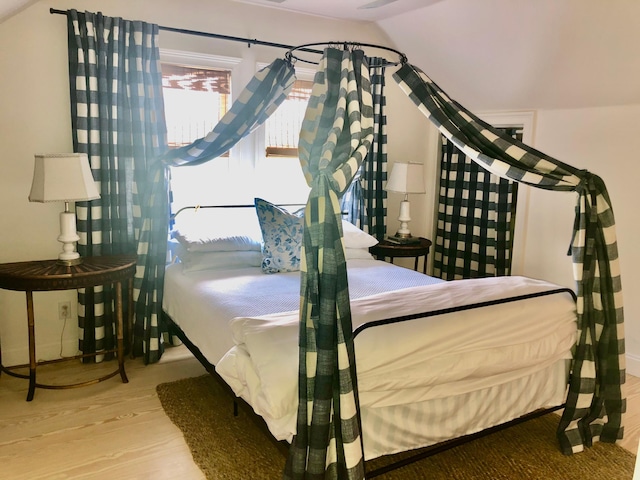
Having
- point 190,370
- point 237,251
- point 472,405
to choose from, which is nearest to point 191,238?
point 237,251

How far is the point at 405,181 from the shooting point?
4.22 meters

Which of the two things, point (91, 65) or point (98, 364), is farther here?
point (98, 364)

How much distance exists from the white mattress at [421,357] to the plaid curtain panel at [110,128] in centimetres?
91

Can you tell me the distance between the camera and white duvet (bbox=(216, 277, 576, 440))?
1985 millimetres

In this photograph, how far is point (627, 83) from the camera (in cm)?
323

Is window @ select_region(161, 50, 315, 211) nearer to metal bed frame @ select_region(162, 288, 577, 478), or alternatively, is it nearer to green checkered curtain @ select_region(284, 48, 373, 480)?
metal bed frame @ select_region(162, 288, 577, 478)

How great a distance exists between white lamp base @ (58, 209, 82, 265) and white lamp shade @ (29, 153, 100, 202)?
0.20 meters

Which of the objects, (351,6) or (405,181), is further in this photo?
(405,181)

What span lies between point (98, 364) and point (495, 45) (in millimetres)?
3386

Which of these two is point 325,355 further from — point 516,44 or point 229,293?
point 516,44

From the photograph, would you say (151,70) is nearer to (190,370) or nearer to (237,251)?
(237,251)

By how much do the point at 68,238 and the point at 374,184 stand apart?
2.38 meters

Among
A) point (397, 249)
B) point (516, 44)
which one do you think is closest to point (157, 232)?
point (397, 249)

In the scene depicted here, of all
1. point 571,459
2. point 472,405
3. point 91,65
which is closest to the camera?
point 472,405
